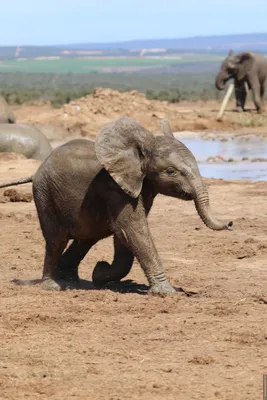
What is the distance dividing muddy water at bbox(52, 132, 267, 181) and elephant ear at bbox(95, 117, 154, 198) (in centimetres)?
922

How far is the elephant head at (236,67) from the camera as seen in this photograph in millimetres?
33500

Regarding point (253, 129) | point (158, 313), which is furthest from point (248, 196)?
point (253, 129)

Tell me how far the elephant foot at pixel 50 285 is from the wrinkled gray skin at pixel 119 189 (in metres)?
0.33

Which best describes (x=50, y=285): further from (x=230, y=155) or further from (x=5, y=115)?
(x=230, y=155)

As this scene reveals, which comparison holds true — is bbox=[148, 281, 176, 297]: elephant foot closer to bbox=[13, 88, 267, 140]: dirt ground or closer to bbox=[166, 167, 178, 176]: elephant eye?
bbox=[166, 167, 178, 176]: elephant eye

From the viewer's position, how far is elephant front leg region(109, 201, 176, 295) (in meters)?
7.99

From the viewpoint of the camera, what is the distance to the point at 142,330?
→ 22.8 ft

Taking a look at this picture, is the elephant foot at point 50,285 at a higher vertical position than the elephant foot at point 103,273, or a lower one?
lower

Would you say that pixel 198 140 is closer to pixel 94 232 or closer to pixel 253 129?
pixel 253 129

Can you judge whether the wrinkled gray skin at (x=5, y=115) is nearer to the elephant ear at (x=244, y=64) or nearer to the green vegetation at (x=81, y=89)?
the elephant ear at (x=244, y=64)

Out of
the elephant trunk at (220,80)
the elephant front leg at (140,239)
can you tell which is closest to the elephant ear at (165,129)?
the elephant front leg at (140,239)

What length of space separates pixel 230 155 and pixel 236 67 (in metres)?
13.3

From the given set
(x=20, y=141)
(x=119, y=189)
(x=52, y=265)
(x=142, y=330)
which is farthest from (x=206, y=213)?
(x=20, y=141)

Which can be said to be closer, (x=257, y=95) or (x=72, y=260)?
(x=72, y=260)
